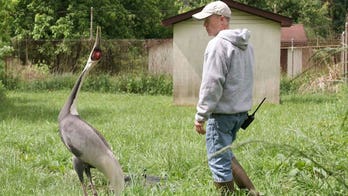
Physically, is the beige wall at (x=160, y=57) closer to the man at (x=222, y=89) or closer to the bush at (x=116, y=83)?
the bush at (x=116, y=83)

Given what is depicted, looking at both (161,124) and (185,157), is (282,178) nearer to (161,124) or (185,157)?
(185,157)

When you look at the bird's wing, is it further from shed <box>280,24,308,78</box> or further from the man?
shed <box>280,24,308,78</box>

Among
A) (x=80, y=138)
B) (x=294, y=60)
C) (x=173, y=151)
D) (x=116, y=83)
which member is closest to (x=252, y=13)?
(x=116, y=83)

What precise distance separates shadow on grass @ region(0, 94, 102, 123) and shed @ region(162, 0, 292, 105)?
3160 mm

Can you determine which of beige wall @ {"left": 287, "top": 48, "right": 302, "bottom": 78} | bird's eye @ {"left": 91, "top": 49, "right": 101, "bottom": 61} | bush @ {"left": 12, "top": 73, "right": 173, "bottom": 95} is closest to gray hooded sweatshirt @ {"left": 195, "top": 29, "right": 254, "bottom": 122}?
bird's eye @ {"left": 91, "top": 49, "right": 101, "bottom": 61}

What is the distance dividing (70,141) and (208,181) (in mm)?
1354

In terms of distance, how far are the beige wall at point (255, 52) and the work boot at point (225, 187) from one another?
1123 centimetres

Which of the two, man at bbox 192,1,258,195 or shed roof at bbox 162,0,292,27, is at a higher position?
shed roof at bbox 162,0,292,27

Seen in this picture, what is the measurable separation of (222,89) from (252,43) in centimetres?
1159

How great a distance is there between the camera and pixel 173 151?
21.6 feet

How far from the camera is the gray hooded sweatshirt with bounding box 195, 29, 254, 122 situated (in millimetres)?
4504

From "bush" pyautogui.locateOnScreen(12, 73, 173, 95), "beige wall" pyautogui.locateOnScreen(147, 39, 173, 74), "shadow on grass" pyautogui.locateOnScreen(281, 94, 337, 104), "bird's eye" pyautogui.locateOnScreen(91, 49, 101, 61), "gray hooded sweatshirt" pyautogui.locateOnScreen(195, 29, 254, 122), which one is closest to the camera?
"gray hooded sweatshirt" pyautogui.locateOnScreen(195, 29, 254, 122)

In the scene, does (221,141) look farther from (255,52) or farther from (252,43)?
(252,43)

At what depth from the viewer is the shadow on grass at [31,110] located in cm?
1202
